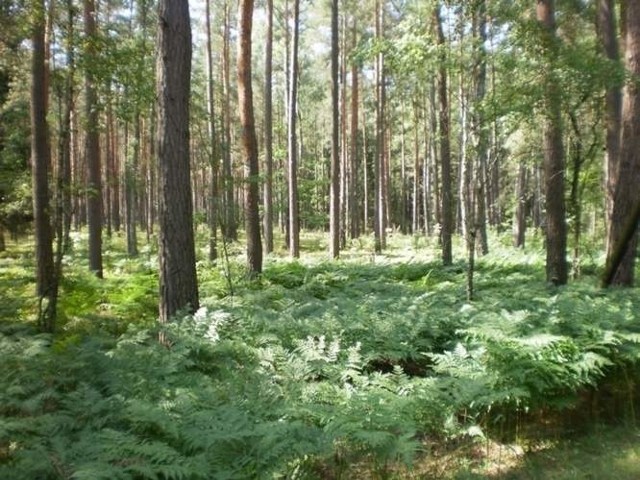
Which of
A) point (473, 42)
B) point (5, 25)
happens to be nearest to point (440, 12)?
point (473, 42)

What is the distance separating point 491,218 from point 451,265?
26.2 meters

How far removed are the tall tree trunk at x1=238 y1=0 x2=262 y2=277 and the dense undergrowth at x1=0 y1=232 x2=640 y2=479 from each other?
5.54 m

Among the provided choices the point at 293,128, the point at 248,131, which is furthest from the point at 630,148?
the point at 293,128

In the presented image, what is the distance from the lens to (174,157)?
6566 mm

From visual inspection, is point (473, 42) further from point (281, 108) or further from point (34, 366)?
point (281, 108)

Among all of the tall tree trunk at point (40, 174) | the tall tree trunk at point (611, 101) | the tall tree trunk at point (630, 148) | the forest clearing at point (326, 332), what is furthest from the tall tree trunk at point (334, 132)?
the tall tree trunk at point (630, 148)

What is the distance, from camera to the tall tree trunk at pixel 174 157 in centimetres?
646

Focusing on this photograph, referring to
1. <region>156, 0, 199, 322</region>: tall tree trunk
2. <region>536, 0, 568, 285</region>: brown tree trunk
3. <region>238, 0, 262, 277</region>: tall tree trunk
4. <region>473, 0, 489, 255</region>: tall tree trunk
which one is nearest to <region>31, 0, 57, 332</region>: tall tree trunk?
<region>238, 0, 262, 277</region>: tall tree trunk

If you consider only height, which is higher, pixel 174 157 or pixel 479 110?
pixel 479 110

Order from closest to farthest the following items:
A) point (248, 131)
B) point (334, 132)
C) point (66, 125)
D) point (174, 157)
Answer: point (174, 157)
point (66, 125)
point (248, 131)
point (334, 132)

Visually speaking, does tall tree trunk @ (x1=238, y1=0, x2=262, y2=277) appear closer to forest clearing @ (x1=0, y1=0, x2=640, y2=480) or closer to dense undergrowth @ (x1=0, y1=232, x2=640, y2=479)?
forest clearing @ (x1=0, y1=0, x2=640, y2=480)

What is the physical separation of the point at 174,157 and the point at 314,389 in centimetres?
368

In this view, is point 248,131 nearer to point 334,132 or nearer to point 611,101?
point 334,132

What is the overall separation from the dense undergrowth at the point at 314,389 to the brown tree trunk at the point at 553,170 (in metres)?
1.98
